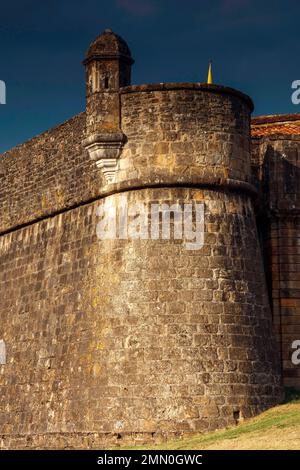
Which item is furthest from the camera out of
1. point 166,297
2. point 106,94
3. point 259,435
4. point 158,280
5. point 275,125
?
point 275,125

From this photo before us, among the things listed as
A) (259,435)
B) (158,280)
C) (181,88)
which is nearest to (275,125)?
(181,88)

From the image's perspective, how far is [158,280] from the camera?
68.2 feet

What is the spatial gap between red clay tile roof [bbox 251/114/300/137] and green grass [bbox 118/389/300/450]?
6.52 m

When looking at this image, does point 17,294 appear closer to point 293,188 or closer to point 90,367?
point 90,367

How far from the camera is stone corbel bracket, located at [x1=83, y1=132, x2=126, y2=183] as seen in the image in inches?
849

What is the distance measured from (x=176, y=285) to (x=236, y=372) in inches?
71.6

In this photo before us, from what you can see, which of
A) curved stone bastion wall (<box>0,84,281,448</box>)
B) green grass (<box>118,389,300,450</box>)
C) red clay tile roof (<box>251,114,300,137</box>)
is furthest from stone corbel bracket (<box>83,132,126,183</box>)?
green grass (<box>118,389,300,450</box>)

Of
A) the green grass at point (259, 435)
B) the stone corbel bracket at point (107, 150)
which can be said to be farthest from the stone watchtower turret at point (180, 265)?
the green grass at point (259, 435)

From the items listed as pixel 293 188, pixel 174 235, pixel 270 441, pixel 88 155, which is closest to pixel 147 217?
pixel 174 235

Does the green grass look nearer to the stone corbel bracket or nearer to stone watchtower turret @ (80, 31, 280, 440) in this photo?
stone watchtower turret @ (80, 31, 280, 440)

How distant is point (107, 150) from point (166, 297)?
300 cm

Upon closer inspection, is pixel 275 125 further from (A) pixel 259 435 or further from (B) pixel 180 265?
(A) pixel 259 435

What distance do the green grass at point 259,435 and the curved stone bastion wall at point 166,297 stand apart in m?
0.27

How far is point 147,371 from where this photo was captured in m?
20.3
